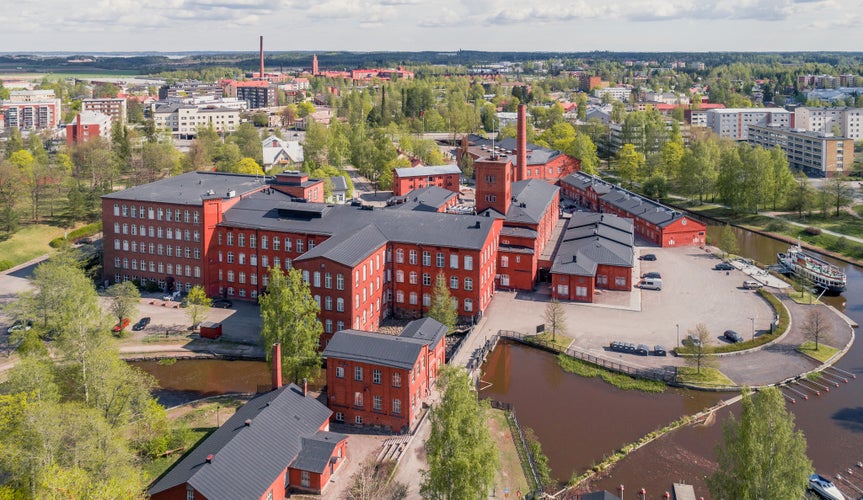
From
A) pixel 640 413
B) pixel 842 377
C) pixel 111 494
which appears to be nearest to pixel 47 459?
pixel 111 494

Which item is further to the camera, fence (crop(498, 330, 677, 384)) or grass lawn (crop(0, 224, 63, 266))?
grass lawn (crop(0, 224, 63, 266))

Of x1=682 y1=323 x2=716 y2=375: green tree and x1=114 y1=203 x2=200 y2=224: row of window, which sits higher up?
x1=114 y1=203 x2=200 y2=224: row of window

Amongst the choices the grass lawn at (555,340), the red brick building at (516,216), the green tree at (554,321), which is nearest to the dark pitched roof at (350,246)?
the grass lawn at (555,340)

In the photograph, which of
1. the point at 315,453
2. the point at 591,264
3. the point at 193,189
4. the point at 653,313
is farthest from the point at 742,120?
the point at 315,453

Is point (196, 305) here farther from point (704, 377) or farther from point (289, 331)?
point (704, 377)

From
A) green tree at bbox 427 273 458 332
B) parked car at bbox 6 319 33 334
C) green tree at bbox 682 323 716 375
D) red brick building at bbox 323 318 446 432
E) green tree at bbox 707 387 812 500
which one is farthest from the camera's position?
parked car at bbox 6 319 33 334

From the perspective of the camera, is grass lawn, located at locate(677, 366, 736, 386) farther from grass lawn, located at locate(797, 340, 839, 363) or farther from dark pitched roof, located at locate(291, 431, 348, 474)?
dark pitched roof, located at locate(291, 431, 348, 474)

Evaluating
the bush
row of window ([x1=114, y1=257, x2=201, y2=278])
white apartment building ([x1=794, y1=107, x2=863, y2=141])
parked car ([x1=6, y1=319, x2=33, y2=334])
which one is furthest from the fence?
white apartment building ([x1=794, y1=107, x2=863, y2=141])
